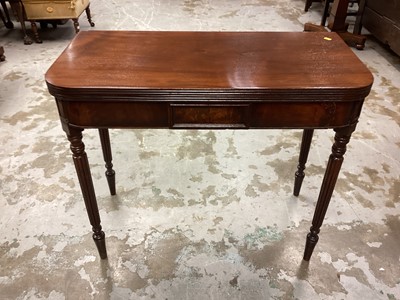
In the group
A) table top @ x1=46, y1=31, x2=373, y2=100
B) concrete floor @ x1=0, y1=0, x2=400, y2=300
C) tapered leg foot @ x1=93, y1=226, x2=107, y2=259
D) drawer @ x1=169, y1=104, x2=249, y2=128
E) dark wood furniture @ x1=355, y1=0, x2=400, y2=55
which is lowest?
concrete floor @ x1=0, y1=0, x2=400, y2=300

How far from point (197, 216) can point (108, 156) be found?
53 centimetres

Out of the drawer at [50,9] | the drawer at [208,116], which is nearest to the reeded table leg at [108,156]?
the drawer at [208,116]

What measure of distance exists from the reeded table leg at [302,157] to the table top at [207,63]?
44 centimetres

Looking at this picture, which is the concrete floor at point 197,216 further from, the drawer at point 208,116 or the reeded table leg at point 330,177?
the drawer at point 208,116

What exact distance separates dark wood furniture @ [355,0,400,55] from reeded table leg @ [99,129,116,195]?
9.37ft

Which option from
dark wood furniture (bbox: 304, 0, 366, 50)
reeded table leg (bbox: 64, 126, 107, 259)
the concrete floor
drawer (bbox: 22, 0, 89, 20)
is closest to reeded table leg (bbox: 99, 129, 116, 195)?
the concrete floor

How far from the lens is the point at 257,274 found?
4.66ft

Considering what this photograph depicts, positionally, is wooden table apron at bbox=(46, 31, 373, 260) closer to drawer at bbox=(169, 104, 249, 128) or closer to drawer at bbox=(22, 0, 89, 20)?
drawer at bbox=(169, 104, 249, 128)

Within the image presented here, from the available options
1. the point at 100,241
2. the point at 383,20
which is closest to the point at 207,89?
the point at 100,241

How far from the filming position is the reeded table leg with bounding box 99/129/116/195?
158 cm

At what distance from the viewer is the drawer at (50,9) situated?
354 centimetres

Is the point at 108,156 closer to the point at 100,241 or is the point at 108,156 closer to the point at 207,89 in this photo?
the point at 100,241

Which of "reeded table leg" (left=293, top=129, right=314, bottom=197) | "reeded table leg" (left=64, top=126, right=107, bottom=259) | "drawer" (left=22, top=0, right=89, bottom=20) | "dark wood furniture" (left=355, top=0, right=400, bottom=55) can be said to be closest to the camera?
"reeded table leg" (left=64, top=126, right=107, bottom=259)

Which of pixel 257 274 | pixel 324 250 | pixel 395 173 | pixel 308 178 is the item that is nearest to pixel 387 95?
pixel 395 173
